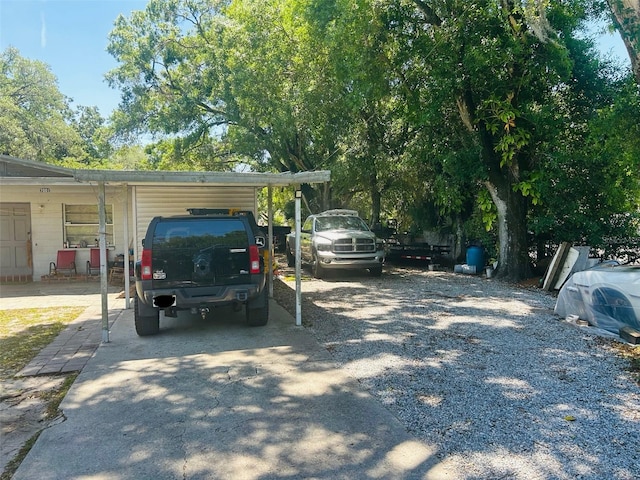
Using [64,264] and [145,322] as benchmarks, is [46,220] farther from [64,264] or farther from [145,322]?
[145,322]

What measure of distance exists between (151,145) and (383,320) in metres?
21.4

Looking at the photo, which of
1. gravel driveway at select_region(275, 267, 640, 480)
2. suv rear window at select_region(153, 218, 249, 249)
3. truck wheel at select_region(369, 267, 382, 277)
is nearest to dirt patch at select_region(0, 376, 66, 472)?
suv rear window at select_region(153, 218, 249, 249)

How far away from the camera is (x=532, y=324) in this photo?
287 inches

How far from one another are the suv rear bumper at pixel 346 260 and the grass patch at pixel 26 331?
19.9 ft

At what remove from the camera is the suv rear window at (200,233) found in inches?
251

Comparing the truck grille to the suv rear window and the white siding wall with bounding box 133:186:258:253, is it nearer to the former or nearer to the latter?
the white siding wall with bounding box 133:186:258:253

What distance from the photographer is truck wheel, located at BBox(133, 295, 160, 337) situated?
664 cm

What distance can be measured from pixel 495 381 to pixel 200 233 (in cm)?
432

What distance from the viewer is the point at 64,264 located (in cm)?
1316

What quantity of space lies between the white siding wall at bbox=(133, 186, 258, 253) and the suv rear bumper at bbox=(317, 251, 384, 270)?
258cm

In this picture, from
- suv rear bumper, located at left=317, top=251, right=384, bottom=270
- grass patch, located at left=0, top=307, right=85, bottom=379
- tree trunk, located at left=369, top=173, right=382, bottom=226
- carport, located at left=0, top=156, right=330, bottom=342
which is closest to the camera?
grass patch, located at left=0, top=307, right=85, bottom=379

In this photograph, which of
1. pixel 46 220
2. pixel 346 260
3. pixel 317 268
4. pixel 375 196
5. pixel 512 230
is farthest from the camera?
pixel 375 196

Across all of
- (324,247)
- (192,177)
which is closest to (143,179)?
(192,177)

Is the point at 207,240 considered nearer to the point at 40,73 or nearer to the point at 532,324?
the point at 532,324
